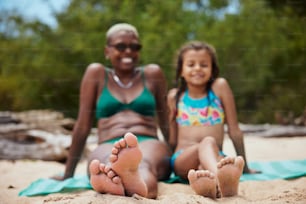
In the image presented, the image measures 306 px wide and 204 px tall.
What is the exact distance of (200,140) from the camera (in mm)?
1840

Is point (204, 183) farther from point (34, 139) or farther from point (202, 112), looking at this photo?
point (34, 139)

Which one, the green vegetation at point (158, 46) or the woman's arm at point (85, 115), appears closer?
the woman's arm at point (85, 115)

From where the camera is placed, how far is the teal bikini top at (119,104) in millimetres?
1903

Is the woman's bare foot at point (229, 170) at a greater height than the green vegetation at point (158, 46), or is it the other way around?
the green vegetation at point (158, 46)

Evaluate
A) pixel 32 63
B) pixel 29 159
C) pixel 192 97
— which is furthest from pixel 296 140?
pixel 32 63

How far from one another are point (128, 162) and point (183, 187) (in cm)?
57

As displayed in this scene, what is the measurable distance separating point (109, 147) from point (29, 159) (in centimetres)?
144

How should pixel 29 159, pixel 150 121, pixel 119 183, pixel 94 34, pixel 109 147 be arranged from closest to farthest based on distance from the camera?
pixel 119 183
pixel 109 147
pixel 150 121
pixel 29 159
pixel 94 34

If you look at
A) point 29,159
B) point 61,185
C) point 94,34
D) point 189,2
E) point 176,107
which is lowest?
point 29,159

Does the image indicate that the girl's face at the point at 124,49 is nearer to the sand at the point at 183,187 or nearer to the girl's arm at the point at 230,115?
the girl's arm at the point at 230,115

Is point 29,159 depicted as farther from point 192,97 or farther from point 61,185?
point 192,97

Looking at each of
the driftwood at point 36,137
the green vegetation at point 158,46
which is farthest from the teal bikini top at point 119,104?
the green vegetation at point 158,46

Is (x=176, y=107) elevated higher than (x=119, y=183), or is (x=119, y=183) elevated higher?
(x=176, y=107)

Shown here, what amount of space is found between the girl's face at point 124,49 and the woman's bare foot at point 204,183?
0.83 m
